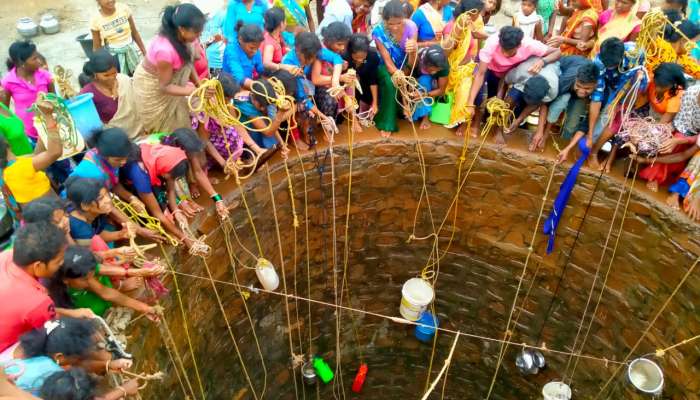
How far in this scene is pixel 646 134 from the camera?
10.5ft

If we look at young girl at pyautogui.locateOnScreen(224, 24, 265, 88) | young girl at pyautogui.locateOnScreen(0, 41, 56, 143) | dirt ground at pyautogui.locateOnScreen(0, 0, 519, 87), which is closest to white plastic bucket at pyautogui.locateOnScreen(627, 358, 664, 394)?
young girl at pyautogui.locateOnScreen(224, 24, 265, 88)

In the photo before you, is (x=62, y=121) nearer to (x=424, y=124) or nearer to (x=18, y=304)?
(x=18, y=304)

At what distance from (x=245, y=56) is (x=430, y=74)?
1.26m

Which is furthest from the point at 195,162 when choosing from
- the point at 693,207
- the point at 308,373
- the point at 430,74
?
the point at 693,207

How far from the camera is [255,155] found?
11.0 feet

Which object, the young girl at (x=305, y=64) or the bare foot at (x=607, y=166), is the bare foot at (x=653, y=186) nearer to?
→ the bare foot at (x=607, y=166)

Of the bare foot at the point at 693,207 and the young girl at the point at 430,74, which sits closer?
the bare foot at the point at 693,207

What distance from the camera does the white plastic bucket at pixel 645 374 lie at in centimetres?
338

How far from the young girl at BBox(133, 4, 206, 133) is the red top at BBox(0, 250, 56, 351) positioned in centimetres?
120

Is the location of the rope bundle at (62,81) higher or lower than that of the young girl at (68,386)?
higher

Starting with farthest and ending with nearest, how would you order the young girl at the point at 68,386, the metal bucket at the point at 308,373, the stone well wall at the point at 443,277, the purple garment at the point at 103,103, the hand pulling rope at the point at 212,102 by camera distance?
the metal bucket at the point at 308,373 < the stone well wall at the point at 443,277 < the purple garment at the point at 103,103 < the hand pulling rope at the point at 212,102 < the young girl at the point at 68,386

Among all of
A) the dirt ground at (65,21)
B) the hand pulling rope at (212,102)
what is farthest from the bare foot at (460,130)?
the dirt ground at (65,21)

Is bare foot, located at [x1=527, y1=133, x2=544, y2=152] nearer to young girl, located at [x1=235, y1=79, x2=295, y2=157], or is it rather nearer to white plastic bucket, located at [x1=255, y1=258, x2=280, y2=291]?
young girl, located at [x1=235, y1=79, x2=295, y2=157]

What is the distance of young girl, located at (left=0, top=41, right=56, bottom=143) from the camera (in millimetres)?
3027
